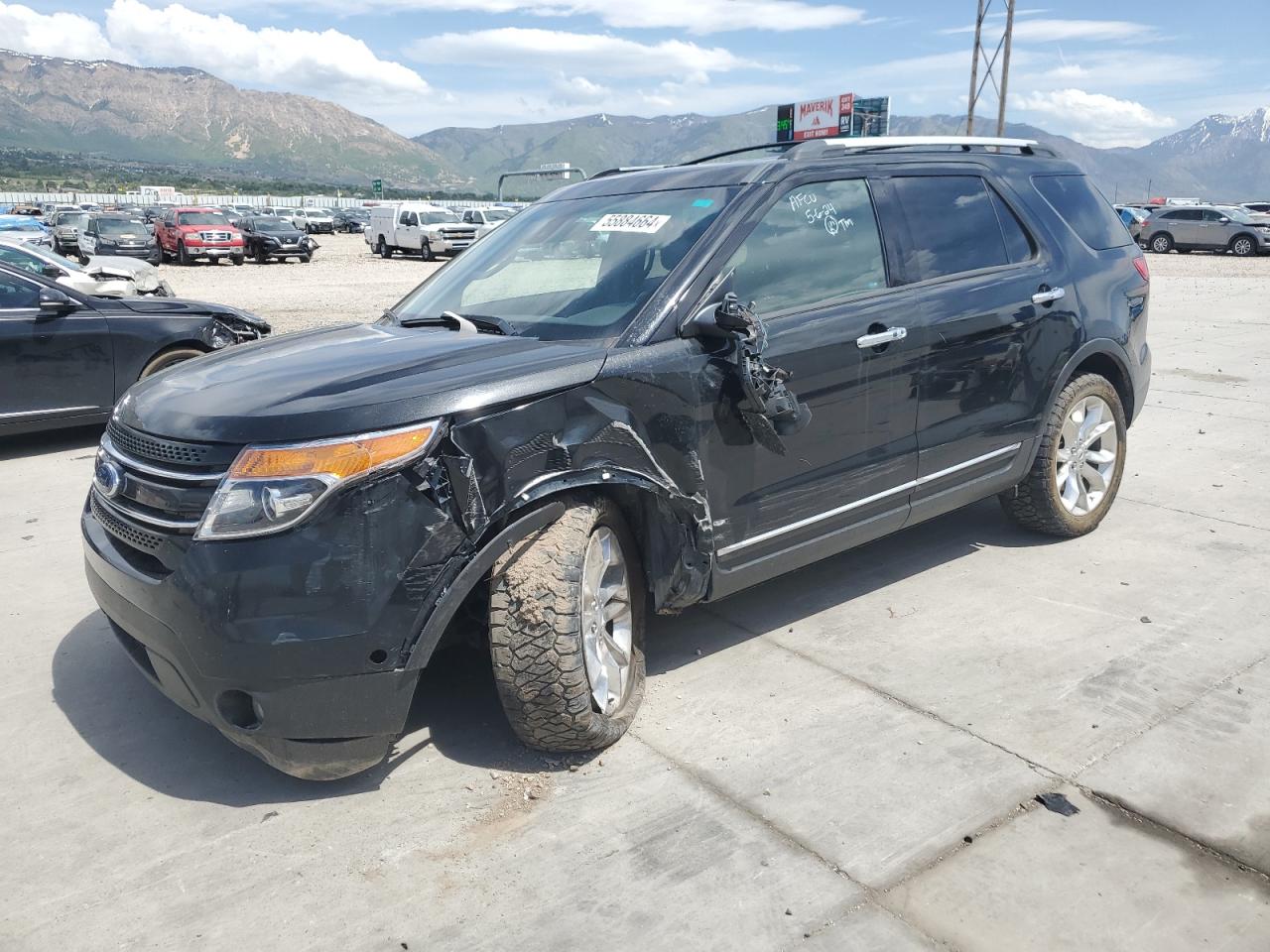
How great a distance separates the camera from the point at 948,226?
4461 mm

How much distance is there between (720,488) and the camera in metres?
3.53

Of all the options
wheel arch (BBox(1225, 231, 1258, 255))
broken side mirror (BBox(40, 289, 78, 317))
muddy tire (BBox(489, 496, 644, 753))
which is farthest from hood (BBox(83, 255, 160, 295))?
wheel arch (BBox(1225, 231, 1258, 255))

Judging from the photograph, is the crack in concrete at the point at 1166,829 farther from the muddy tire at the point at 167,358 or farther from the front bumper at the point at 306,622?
the muddy tire at the point at 167,358

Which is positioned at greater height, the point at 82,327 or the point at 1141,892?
the point at 82,327

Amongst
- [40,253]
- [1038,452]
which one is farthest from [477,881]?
[40,253]

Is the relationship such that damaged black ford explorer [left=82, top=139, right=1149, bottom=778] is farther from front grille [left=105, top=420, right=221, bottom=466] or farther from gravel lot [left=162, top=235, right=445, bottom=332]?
gravel lot [left=162, top=235, right=445, bottom=332]

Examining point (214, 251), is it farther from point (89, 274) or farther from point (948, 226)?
point (948, 226)

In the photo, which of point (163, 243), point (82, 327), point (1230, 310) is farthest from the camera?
point (163, 243)

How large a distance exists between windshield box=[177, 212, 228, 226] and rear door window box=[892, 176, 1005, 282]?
3193 cm

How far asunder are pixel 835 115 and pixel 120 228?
28.7 meters

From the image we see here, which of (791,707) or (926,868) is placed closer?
(926,868)

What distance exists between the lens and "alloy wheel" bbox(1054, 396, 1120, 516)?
198 inches

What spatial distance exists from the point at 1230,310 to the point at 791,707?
1565 centimetres

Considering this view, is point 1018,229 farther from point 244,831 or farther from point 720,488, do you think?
point 244,831
